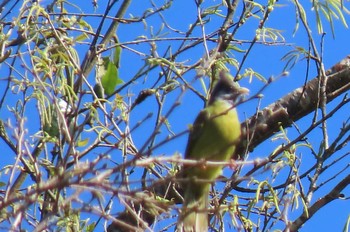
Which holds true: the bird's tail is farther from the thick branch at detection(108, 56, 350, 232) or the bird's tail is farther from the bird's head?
the thick branch at detection(108, 56, 350, 232)

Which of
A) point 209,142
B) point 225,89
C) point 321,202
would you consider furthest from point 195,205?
point 225,89

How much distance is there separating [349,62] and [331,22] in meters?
0.47

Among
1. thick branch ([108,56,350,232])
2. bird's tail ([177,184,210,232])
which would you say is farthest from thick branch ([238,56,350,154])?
bird's tail ([177,184,210,232])

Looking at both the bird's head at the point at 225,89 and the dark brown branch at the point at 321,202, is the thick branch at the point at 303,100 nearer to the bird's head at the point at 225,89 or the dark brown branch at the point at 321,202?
the bird's head at the point at 225,89

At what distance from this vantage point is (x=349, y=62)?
469 centimetres

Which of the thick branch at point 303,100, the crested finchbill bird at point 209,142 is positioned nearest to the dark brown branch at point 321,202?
the crested finchbill bird at point 209,142

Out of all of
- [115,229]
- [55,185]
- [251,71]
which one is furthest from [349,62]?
[55,185]

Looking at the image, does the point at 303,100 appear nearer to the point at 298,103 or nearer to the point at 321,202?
the point at 298,103

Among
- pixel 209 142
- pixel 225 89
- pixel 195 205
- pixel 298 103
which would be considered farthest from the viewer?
pixel 298 103

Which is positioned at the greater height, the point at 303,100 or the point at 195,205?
the point at 303,100

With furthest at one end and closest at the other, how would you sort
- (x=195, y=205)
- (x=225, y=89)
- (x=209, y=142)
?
(x=225, y=89) → (x=209, y=142) → (x=195, y=205)

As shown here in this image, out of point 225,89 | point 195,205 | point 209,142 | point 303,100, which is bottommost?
point 195,205

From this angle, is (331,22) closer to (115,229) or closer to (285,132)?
(285,132)

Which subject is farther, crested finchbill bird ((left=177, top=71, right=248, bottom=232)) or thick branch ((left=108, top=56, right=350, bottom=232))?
thick branch ((left=108, top=56, right=350, bottom=232))
